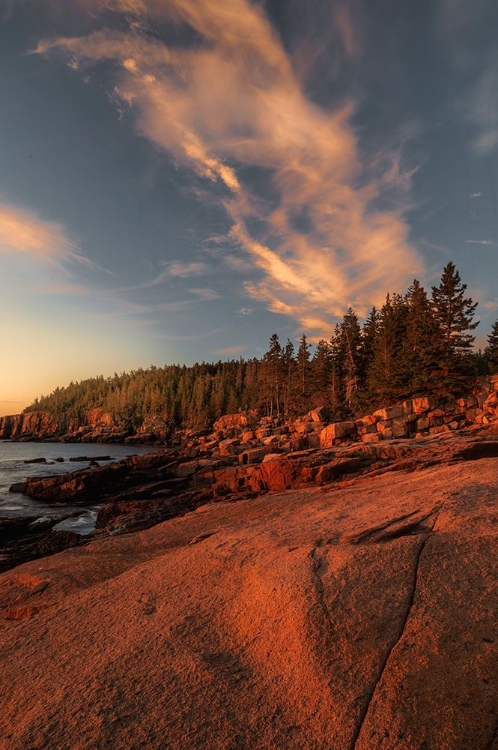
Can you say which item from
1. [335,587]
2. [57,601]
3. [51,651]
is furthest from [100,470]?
[335,587]

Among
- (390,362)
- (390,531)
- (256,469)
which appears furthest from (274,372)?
(390,531)

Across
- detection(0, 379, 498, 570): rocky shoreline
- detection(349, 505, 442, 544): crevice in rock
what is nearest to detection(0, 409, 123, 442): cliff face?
detection(0, 379, 498, 570): rocky shoreline

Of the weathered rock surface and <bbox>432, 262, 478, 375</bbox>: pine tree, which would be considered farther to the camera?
<bbox>432, 262, 478, 375</bbox>: pine tree

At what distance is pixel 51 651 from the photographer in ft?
16.5

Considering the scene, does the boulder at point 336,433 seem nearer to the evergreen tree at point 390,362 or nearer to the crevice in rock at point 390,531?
the evergreen tree at point 390,362

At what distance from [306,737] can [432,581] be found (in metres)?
2.70

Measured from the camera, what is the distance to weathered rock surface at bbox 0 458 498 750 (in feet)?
10.6

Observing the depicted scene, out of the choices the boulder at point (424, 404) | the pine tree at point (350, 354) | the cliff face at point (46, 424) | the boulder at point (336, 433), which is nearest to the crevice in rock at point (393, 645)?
the boulder at point (336, 433)

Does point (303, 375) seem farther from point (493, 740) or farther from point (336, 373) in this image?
point (493, 740)

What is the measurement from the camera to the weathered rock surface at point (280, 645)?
3.25 meters

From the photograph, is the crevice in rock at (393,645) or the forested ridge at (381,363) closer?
the crevice in rock at (393,645)

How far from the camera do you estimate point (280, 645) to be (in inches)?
170

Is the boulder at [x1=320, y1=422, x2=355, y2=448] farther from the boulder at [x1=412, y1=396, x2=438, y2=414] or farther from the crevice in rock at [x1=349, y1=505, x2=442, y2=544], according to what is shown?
the crevice in rock at [x1=349, y1=505, x2=442, y2=544]

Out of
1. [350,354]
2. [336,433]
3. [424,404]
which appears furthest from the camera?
[350,354]
